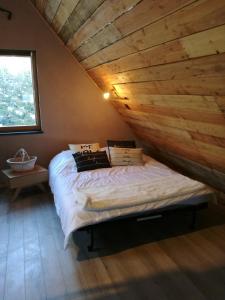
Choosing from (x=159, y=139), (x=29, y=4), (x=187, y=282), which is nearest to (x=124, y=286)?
(x=187, y=282)

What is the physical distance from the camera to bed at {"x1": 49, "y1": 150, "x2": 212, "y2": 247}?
2.15 metres

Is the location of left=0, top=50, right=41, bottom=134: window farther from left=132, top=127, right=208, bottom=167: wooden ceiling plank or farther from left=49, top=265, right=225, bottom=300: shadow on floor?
left=49, top=265, right=225, bottom=300: shadow on floor

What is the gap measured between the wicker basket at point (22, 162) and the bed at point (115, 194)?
40cm

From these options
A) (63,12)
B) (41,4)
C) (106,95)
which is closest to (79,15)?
(63,12)

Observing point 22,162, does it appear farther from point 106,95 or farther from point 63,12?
point 63,12

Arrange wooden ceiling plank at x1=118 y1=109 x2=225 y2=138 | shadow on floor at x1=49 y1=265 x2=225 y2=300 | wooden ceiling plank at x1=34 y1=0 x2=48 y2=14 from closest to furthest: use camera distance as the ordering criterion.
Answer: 1. shadow on floor at x1=49 y1=265 x2=225 y2=300
2. wooden ceiling plank at x1=118 y1=109 x2=225 y2=138
3. wooden ceiling plank at x1=34 y1=0 x2=48 y2=14

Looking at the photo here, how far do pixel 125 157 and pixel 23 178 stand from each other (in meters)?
1.31

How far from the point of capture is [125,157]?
3.38 meters

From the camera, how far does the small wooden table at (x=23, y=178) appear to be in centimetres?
315

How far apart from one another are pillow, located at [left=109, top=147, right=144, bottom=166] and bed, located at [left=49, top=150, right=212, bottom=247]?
21 centimetres

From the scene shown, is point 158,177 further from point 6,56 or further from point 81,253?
point 6,56

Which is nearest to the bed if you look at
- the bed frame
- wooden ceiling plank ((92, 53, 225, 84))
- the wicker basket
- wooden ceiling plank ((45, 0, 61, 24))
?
the bed frame

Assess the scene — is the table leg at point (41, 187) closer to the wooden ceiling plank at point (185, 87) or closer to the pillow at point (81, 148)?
the pillow at point (81, 148)

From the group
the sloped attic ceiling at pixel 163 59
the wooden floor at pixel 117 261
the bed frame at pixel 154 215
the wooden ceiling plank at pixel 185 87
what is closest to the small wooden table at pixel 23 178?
the wooden floor at pixel 117 261
